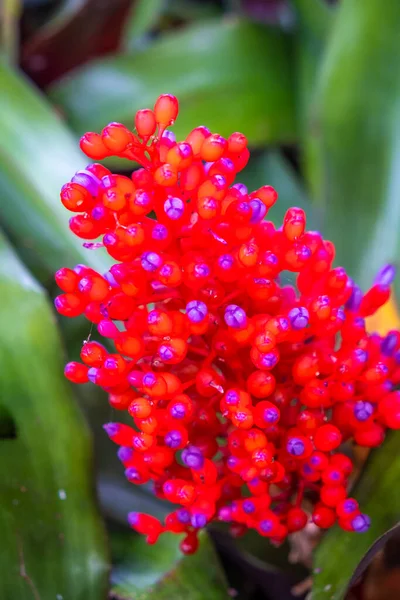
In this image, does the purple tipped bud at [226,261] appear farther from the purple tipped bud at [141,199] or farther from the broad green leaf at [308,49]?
the broad green leaf at [308,49]

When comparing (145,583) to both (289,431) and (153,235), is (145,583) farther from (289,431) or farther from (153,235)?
(153,235)

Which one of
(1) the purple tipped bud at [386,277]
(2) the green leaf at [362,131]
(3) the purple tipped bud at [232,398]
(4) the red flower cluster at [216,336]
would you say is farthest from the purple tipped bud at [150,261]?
(2) the green leaf at [362,131]

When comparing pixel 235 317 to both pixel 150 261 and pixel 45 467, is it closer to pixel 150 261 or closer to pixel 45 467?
pixel 150 261

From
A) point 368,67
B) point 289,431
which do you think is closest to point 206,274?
point 289,431

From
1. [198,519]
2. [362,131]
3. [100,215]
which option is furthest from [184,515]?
[362,131]

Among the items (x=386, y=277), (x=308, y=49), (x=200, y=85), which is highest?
(x=308, y=49)
